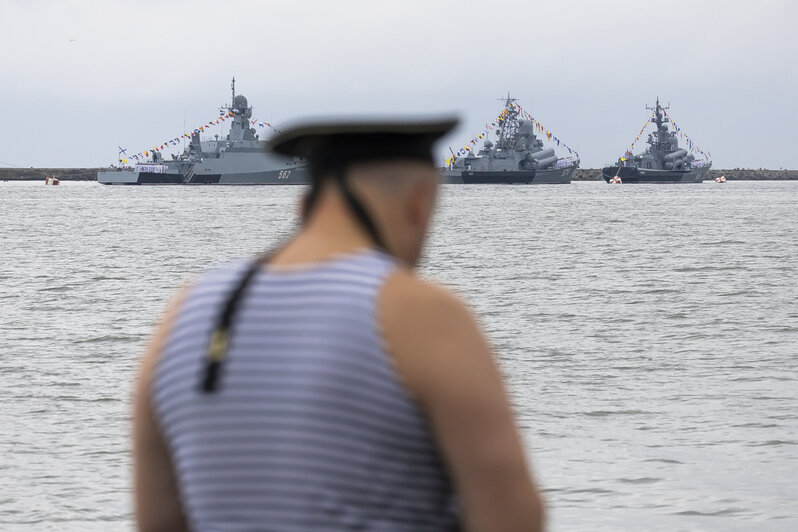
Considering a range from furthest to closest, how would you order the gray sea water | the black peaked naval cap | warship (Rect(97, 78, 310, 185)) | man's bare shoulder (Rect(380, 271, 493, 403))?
warship (Rect(97, 78, 310, 185)) → the gray sea water → the black peaked naval cap → man's bare shoulder (Rect(380, 271, 493, 403))

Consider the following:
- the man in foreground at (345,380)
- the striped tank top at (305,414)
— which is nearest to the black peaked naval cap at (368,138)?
the man in foreground at (345,380)

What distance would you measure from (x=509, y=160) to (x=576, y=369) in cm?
10377

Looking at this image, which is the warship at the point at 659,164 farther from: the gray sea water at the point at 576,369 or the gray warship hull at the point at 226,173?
the gray sea water at the point at 576,369

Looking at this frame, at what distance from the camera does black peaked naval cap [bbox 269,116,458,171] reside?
1549mm

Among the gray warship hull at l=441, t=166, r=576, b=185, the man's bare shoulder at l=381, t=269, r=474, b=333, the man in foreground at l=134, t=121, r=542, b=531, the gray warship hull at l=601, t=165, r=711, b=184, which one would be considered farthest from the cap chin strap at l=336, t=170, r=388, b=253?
the gray warship hull at l=601, t=165, r=711, b=184

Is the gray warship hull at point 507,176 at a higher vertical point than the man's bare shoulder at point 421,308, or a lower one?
lower

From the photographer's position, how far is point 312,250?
1.54 m

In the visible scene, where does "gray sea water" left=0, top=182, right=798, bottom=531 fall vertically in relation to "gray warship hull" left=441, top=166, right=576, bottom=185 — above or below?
above

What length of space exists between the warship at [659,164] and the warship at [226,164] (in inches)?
1424

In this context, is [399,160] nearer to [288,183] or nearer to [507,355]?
[507,355]

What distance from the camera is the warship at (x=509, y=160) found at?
374 ft

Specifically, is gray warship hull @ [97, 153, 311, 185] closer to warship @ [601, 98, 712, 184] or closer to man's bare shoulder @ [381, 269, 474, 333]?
warship @ [601, 98, 712, 184]

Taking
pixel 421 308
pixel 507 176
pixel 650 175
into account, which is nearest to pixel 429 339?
pixel 421 308

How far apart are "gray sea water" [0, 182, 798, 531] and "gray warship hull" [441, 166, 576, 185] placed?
256 ft
